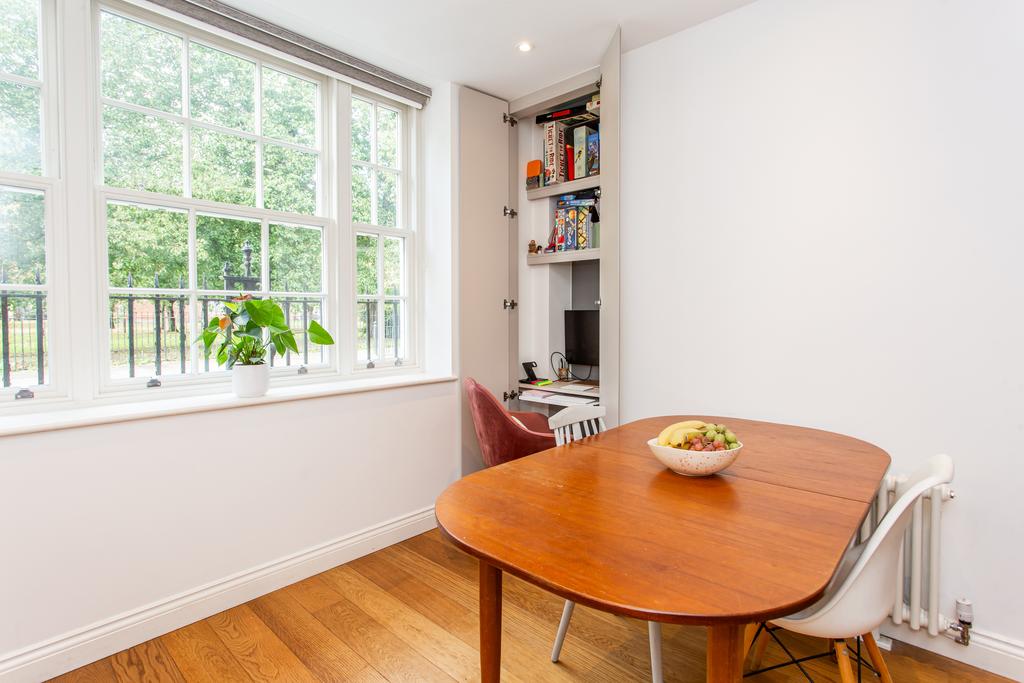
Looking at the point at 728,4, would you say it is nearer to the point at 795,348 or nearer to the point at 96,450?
the point at 795,348

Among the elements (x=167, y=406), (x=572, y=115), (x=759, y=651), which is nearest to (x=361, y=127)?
(x=572, y=115)

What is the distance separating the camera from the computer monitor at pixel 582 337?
335 cm

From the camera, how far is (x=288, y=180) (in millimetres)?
2752

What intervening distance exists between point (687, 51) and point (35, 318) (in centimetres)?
317

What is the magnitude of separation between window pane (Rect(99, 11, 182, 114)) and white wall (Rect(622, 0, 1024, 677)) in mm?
2275

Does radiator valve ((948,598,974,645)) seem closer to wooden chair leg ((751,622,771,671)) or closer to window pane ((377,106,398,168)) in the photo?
wooden chair leg ((751,622,771,671))

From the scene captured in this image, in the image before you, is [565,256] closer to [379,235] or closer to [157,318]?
[379,235]

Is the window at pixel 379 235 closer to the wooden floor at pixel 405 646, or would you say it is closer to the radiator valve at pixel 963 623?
the wooden floor at pixel 405 646

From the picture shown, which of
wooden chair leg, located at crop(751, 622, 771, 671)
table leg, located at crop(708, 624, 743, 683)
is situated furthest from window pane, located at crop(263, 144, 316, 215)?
wooden chair leg, located at crop(751, 622, 771, 671)

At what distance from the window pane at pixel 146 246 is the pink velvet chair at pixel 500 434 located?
5.07ft

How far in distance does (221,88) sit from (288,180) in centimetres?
50

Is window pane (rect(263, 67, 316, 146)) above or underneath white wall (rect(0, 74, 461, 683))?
above

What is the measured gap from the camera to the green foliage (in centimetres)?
233

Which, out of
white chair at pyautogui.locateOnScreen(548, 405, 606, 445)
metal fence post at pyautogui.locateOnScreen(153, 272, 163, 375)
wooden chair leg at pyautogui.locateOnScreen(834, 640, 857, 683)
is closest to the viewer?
wooden chair leg at pyautogui.locateOnScreen(834, 640, 857, 683)
